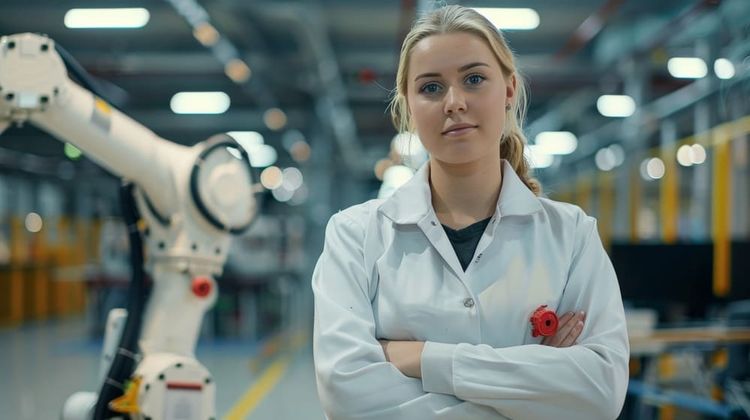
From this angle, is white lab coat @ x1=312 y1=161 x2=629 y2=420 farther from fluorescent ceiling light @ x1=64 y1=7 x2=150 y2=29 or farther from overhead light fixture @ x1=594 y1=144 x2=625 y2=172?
overhead light fixture @ x1=594 y1=144 x2=625 y2=172

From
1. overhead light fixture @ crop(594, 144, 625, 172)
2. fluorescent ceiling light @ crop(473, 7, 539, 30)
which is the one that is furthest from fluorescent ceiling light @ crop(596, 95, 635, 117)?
fluorescent ceiling light @ crop(473, 7, 539, 30)

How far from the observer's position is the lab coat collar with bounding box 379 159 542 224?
1.50 meters

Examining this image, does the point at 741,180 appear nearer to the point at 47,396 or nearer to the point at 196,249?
the point at 196,249

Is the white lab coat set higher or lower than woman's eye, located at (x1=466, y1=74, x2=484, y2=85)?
lower

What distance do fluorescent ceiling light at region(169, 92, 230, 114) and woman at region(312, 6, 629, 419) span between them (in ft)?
37.3

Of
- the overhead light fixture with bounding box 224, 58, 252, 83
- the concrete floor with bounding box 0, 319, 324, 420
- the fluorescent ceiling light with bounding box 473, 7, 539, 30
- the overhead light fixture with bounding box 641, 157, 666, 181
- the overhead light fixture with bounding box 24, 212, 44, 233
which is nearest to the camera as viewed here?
the concrete floor with bounding box 0, 319, 324, 420

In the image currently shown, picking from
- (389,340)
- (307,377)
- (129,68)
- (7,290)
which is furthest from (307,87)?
(389,340)

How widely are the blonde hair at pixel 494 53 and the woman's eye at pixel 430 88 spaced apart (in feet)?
0.32

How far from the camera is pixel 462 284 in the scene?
1.42 metres

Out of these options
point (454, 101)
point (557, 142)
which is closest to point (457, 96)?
point (454, 101)

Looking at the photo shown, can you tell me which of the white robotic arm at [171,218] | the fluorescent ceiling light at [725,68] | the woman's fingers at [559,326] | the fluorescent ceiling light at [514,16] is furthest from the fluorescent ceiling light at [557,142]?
the woman's fingers at [559,326]

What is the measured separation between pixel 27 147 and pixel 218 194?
15.7 meters

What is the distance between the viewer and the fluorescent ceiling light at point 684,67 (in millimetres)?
8702

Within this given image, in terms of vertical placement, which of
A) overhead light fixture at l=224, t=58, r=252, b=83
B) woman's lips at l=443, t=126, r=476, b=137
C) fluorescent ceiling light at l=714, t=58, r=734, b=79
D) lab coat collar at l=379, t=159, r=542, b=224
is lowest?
lab coat collar at l=379, t=159, r=542, b=224
